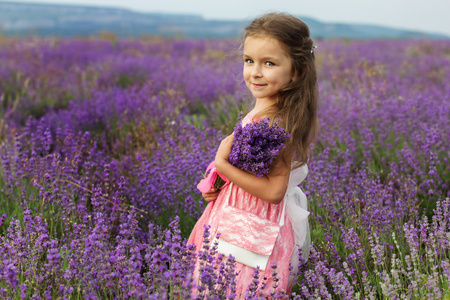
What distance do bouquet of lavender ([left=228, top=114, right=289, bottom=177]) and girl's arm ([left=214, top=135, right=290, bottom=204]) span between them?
45 millimetres

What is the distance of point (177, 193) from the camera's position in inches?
116

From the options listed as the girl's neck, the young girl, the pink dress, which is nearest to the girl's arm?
the young girl

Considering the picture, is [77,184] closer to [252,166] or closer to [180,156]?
Answer: [180,156]

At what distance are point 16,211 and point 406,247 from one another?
222 centimetres

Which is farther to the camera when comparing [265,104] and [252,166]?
[265,104]

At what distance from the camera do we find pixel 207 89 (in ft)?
20.1

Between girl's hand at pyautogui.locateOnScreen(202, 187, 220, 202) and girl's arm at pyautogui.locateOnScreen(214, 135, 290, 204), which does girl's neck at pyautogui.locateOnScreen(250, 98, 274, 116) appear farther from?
girl's hand at pyautogui.locateOnScreen(202, 187, 220, 202)

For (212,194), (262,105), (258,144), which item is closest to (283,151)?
(258,144)

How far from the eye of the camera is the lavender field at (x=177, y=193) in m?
1.75

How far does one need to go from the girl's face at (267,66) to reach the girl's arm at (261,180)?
0.30 metres

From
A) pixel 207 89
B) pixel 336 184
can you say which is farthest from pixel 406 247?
pixel 207 89

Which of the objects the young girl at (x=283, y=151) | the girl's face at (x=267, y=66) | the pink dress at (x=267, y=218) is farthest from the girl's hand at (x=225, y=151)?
the girl's face at (x=267, y=66)

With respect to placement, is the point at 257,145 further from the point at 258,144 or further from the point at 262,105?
the point at 262,105

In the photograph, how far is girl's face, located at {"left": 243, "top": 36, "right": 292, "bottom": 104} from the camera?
6.36ft
